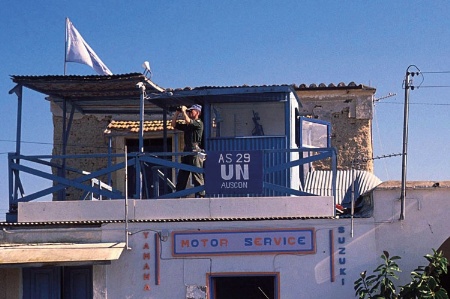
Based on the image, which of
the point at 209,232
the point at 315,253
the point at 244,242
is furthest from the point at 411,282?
the point at 209,232

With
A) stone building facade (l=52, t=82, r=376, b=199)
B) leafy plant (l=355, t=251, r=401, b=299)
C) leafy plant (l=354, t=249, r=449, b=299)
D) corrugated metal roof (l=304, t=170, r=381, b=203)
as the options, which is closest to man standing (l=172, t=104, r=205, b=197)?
corrugated metal roof (l=304, t=170, r=381, b=203)

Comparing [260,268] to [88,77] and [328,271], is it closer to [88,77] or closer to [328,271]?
[328,271]

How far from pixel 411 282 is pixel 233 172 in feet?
10.6

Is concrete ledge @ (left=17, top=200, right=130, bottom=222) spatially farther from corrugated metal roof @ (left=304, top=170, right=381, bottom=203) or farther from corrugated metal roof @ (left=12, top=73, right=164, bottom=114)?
corrugated metal roof @ (left=304, top=170, right=381, bottom=203)

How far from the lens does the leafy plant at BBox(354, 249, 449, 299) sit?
1145 centimetres

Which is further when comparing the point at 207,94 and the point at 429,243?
the point at 207,94

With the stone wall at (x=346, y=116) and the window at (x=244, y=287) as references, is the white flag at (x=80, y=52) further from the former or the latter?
the stone wall at (x=346, y=116)

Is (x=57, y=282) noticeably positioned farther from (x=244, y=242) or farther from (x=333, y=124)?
(x=333, y=124)

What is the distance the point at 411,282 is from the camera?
11.8 meters

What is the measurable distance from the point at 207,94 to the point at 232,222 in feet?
8.38

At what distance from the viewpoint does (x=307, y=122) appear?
16.3 m

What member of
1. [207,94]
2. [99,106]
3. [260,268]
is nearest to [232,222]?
[260,268]

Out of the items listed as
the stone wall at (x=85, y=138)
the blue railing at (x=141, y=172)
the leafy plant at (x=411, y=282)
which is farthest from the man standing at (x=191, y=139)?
the stone wall at (x=85, y=138)

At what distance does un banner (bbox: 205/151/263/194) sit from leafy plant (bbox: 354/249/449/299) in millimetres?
2332
